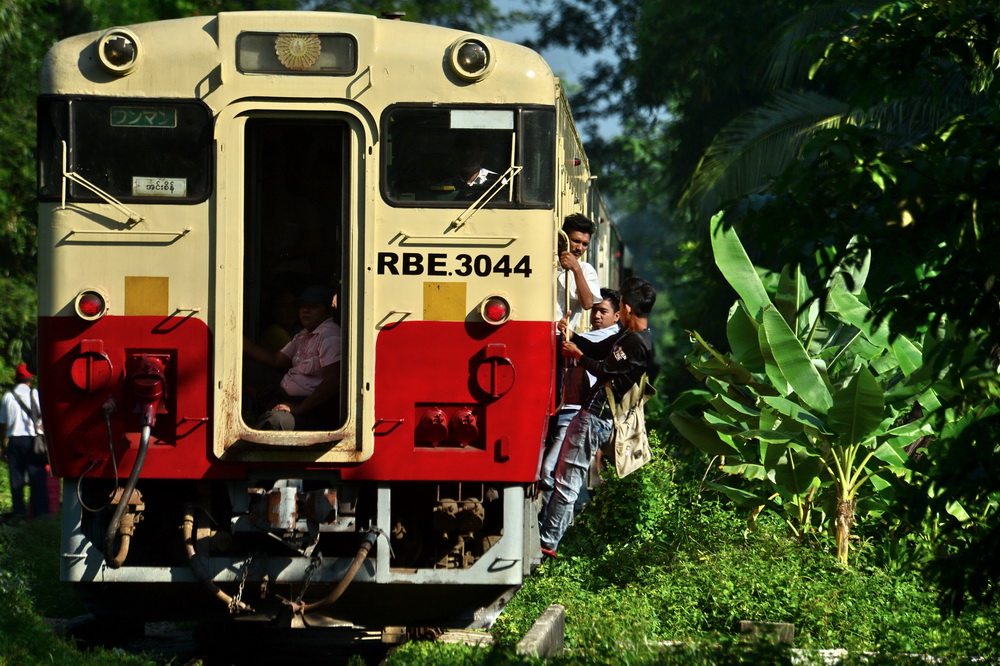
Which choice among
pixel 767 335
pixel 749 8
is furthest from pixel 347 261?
pixel 749 8

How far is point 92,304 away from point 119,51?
1269 mm

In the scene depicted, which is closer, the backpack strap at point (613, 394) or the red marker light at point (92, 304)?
the red marker light at point (92, 304)

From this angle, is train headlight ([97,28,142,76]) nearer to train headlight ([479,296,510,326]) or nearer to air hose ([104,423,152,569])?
air hose ([104,423,152,569])

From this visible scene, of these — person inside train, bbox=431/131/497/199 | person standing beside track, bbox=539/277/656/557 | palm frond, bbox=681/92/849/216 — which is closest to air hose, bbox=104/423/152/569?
person inside train, bbox=431/131/497/199

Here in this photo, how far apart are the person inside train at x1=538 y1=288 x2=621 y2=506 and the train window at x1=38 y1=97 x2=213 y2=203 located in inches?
109

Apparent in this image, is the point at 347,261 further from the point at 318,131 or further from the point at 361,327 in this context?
the point at 318,131

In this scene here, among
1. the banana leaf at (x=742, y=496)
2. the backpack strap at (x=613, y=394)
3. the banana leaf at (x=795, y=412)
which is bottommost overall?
the banana leaf at (x=742, y=496)

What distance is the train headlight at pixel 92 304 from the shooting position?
666 cm

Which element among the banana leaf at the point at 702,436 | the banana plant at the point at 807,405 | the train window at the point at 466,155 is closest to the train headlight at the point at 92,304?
the train window at the point at 466,155

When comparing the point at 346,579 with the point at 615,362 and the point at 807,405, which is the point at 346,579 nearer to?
the point at 615,362

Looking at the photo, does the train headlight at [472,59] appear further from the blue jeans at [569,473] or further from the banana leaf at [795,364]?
the banana leaf at [795,364]

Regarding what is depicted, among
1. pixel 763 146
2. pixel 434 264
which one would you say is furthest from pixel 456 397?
pixel 763 146

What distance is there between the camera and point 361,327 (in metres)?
6.77

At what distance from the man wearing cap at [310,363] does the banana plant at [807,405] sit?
11.8 feet
